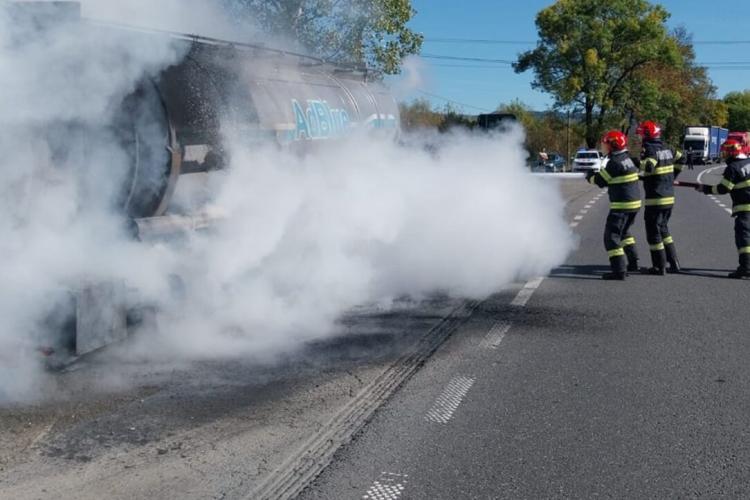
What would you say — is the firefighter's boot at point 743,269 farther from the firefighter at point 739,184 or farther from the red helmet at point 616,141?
the red helmet at point 616,141

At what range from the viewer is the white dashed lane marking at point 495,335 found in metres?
6.26

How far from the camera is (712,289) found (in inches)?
342

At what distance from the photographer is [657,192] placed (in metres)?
9.73

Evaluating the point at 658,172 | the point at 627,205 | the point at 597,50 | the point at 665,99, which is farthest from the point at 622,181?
the point at 665,99

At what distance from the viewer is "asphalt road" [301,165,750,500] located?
147 inches

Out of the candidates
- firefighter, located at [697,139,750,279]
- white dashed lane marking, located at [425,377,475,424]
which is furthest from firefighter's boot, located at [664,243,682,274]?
white dashed lane marking, located at [425,377,475,424]

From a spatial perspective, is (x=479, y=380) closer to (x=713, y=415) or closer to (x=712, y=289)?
(x=713, y=415)

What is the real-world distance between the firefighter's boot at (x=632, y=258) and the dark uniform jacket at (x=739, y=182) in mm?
1234

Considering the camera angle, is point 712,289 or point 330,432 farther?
point 712,289

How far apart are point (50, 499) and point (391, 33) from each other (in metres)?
15.0

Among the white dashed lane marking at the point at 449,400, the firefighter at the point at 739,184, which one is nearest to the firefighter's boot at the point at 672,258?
the firefighter at the point at 739,184

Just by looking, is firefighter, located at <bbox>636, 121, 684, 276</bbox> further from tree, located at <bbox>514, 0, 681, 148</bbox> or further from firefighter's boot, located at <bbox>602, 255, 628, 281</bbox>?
tree, located at <bbox>514, 0, 681, 148</bbox>

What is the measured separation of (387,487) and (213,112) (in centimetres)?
359

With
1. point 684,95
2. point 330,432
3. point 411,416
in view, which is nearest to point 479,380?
point 411,416
